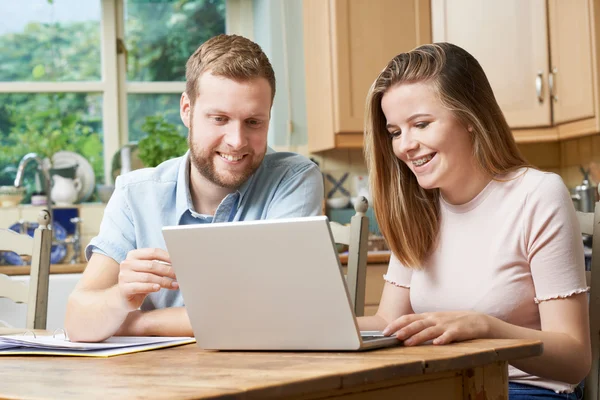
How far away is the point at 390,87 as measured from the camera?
1.63 m

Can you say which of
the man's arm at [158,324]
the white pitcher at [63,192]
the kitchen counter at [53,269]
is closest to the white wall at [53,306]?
the kitchen counter at [53,269]

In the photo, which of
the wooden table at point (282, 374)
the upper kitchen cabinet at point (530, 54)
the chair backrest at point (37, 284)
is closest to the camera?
the wooden table at point (282, 374)

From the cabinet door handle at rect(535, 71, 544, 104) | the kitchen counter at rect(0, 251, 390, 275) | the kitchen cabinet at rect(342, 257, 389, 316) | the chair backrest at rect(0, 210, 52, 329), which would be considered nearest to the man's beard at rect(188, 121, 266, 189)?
the chair backrest at rect(0, 210, 52, 329)

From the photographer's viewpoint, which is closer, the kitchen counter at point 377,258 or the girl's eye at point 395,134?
the girl's eye at point 395,134

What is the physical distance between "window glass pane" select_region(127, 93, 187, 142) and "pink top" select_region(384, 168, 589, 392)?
8.89 feet

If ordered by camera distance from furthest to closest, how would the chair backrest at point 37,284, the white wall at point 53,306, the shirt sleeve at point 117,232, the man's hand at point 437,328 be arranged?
the white wall at point 53,306 < the chair backrest at point 37,284 < the shirt sleeve at point 117,232 < the man's hand at point 437,328

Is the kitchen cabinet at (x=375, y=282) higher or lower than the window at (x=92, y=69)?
lower

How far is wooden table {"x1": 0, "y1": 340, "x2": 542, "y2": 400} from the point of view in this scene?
875mm

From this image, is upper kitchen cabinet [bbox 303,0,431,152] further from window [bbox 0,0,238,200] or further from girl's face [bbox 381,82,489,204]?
girl's face [bbox 381,82,489,204]

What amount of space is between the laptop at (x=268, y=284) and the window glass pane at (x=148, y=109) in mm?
3032

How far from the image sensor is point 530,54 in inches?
140

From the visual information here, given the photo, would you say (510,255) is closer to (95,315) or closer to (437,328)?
(437,328)

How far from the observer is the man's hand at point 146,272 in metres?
1.25

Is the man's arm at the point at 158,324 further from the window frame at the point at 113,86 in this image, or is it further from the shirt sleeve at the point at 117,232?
the window frame at the point at 113,86
